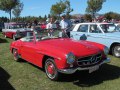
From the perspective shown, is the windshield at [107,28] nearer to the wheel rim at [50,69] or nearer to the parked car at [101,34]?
the parked car at [101,34]

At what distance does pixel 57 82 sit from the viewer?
6129 mm

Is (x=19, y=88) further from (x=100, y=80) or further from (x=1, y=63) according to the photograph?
(x=1, y=63)

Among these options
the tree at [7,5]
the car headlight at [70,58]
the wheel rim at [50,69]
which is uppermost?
the tree at [7,5]

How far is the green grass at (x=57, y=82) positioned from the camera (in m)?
5.81

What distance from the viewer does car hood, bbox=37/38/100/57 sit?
5.93 m

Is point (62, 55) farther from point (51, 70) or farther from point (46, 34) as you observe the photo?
point (46, 34)

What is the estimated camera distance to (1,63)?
8.48 meters

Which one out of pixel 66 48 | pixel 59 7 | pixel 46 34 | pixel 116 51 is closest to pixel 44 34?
pixel 46 34

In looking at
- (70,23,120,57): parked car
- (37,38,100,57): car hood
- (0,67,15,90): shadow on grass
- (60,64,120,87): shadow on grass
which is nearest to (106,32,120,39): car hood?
(70,23,120,57): parked car

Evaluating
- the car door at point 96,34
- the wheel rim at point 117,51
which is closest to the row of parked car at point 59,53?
the wheel rim at point 117,51

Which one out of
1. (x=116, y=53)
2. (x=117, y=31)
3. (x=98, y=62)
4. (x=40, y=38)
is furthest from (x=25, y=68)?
(x=117, y=31)

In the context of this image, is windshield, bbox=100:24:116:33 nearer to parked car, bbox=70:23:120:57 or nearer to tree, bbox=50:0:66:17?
parked car, bbox=70:23:120:57

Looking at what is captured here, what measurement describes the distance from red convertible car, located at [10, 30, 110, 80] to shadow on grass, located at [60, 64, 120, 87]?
344 millimetres

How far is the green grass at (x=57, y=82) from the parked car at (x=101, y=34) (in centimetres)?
165
